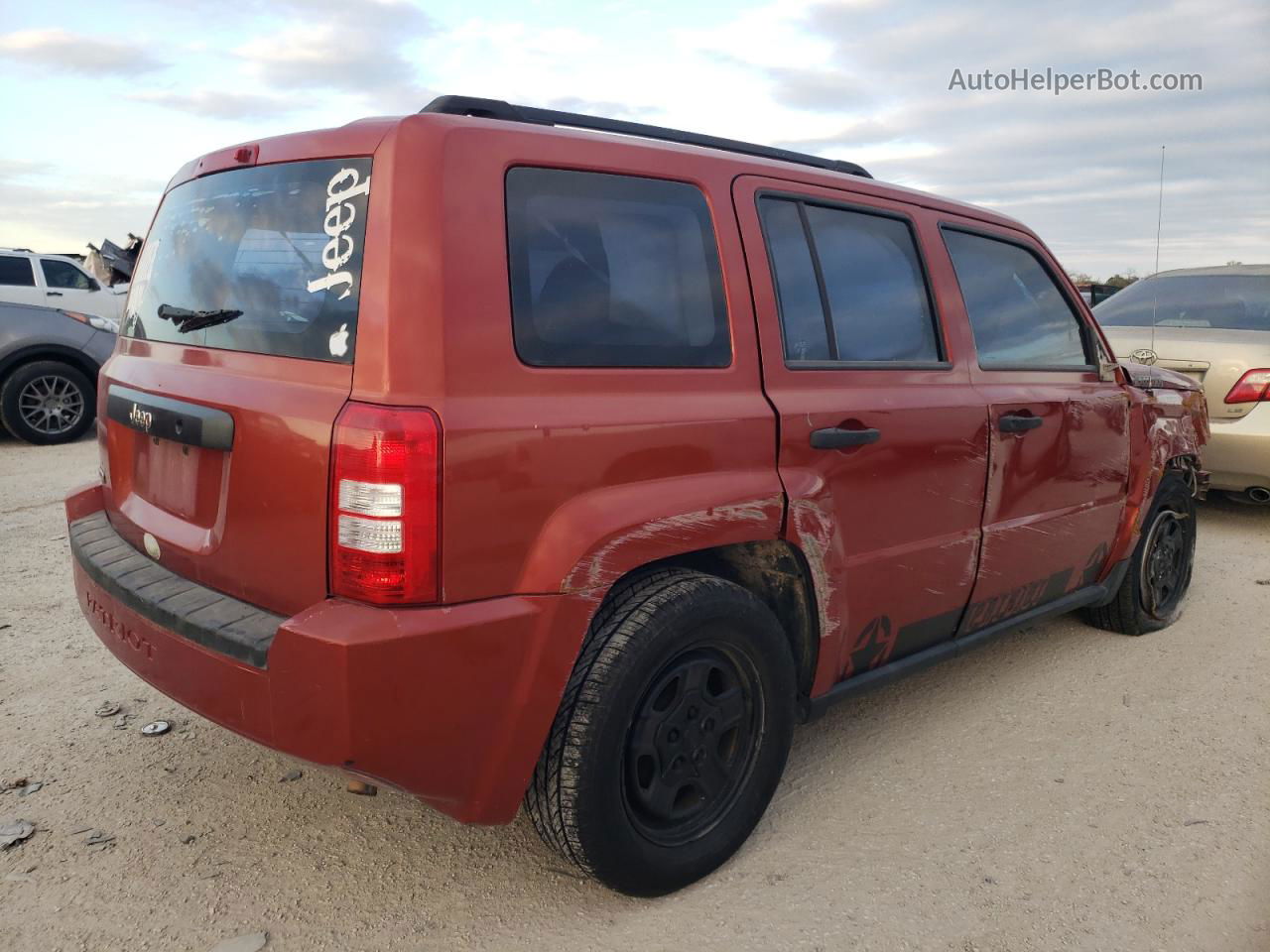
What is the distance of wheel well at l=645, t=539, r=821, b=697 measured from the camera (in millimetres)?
2549

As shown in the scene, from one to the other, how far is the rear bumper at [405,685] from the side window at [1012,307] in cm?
196

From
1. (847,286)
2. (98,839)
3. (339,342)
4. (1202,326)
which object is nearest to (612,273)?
(339,342)

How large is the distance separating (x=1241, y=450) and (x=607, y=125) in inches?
198

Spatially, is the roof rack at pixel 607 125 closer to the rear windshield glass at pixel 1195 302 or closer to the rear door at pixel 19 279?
the rear windshield glass at pixel 1195 302

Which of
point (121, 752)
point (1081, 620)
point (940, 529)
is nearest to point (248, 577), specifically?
point (121, 752)

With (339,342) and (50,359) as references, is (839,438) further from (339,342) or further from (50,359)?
(50,359)

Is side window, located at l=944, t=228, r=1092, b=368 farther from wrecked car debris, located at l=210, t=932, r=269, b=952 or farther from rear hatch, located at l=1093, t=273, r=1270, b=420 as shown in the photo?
wrecked car debris, located at l=210, t=932, r=269, b=952

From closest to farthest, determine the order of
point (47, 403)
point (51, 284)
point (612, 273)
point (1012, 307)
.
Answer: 1. point (612, 273)
2. point (1012, 307)
3. point (47, 403)
4. point (51, 284)

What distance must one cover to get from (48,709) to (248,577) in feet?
5.65

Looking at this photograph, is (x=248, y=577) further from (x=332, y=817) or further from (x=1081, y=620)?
(x=1081, y=620)

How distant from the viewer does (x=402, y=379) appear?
6.33ft

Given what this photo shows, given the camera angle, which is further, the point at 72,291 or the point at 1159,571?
the point at 72,291

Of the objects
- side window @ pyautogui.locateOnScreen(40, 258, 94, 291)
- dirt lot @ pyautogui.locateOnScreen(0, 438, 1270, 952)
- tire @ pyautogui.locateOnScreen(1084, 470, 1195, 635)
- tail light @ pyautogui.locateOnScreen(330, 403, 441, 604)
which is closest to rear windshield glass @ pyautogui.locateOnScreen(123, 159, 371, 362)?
tail light @ pyautogui.locateOnScreen(330, 403, 441, 604)

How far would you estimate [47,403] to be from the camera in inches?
337
